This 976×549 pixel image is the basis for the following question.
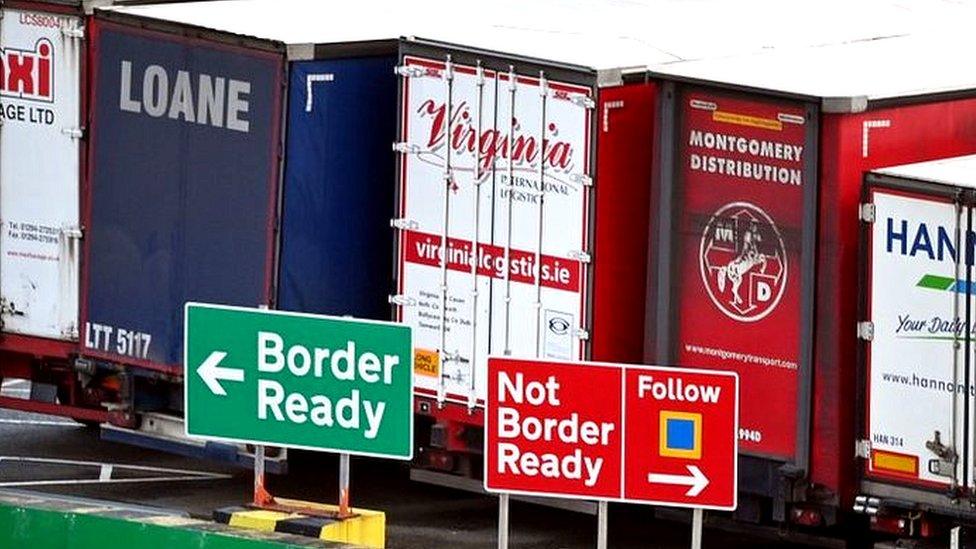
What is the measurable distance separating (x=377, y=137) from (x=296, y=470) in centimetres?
296

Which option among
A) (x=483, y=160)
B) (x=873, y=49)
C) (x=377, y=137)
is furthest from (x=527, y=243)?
(x=873, y=49)

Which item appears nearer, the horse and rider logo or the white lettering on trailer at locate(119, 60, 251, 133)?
the horse and rider logo

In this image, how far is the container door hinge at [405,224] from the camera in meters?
17.2

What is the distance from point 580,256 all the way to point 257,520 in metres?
4.26

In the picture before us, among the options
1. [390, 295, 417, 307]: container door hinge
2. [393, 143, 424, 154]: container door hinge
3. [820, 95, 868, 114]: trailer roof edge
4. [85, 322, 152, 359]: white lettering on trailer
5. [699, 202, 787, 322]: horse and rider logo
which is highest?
[820, 95, 868, 114]: trailer roof edge

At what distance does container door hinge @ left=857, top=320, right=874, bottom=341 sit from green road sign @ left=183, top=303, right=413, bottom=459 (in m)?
3.82

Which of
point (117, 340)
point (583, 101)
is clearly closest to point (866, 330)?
point (583, 101)

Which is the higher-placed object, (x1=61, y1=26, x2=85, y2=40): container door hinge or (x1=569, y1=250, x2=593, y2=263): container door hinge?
(x1=61, y1=26, x2=85, y2=40): container door hinge

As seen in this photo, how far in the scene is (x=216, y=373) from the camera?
41.0ft

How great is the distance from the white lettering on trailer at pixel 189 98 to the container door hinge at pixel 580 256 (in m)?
2.56

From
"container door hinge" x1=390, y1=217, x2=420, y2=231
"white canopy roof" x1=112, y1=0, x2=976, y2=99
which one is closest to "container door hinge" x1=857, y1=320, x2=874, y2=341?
"white canopy roof" x1=112, y1=0, x2=976, y2=99

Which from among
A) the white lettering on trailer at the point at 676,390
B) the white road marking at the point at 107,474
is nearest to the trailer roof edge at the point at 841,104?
the white lettering on trailer at the point at 676,390

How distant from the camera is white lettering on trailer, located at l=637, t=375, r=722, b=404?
38.3 feet

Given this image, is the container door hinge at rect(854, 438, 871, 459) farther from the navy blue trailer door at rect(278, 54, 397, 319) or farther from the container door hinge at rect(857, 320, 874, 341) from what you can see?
the navy blue trailer door at rect(278, 54, 397, 319)
